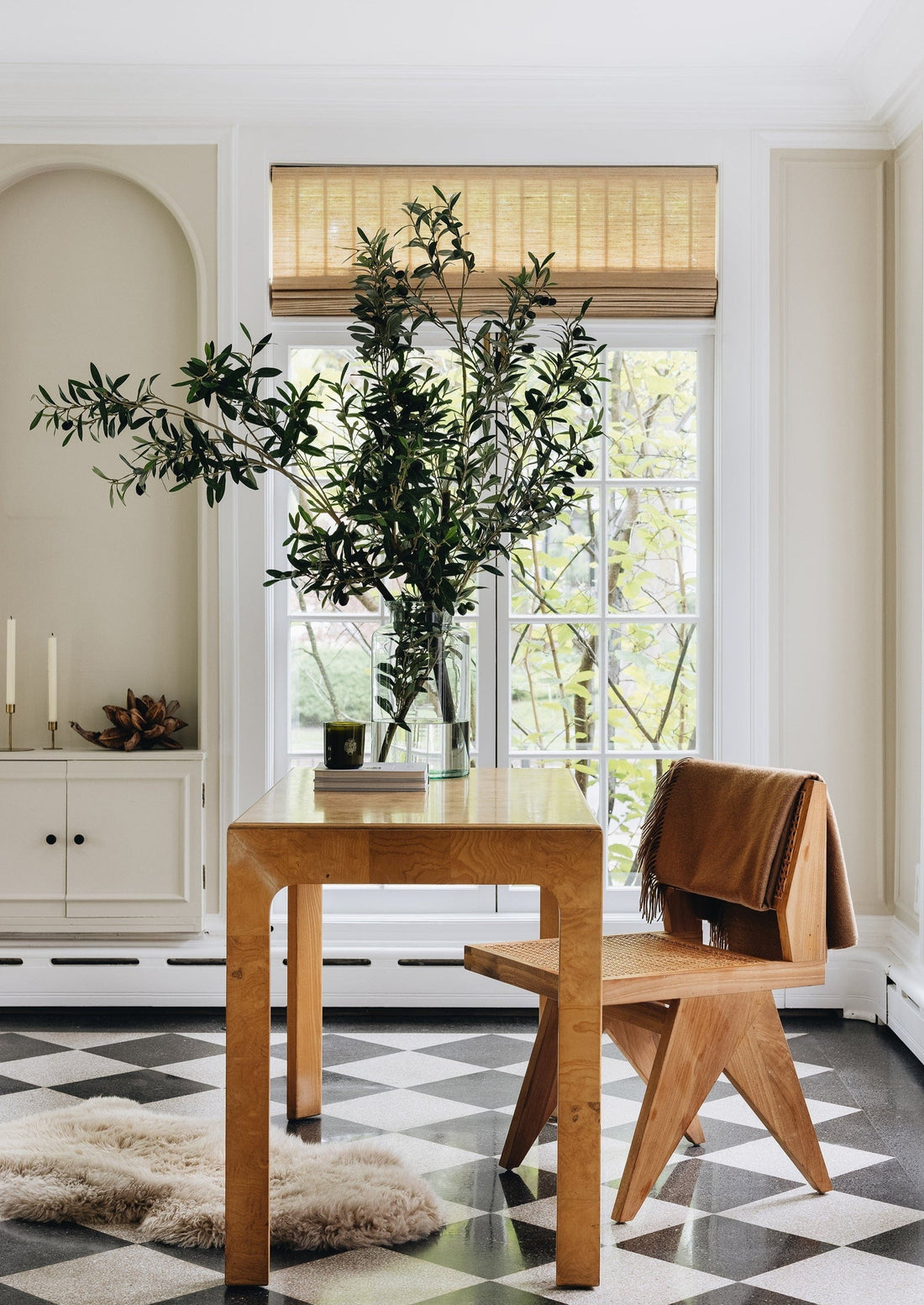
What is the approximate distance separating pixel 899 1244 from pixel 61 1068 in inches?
85.2

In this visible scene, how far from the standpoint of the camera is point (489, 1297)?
2.10 metres

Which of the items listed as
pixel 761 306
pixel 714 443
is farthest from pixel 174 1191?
pixel 761 306

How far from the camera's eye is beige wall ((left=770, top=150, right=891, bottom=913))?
13.0ft

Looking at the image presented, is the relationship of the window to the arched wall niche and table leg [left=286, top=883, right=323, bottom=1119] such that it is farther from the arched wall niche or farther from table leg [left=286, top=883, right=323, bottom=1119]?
table leg [left=286, top=883, right=323, bottom=1119]

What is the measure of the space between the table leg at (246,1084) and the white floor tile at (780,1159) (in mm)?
1078

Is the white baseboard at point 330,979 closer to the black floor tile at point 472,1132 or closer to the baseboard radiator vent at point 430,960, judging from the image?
the baseboard radiator vent at point 430,960

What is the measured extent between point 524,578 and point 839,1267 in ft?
7.75

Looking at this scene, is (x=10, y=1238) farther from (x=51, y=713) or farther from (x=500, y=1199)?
(x=51, y=713)

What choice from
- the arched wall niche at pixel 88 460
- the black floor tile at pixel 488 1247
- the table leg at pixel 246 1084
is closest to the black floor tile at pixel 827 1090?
the black floor tile at pixel 488 1247

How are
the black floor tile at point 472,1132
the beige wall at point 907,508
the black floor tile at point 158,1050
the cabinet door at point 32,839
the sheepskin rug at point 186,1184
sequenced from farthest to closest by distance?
1. the cabinet door at point 32,839
2. the beige wall at point 907,508
3. the black floor tile at point 158,1050
4. the black floor tile at point 472,1132
5. the sheepskin rug at point 186,1184

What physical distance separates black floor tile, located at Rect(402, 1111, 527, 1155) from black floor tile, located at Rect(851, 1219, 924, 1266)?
81 cm

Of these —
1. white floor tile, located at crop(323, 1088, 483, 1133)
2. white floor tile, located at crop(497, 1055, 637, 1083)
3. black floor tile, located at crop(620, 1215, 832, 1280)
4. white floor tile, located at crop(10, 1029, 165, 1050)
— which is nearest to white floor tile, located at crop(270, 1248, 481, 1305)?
black floor tile, located at crop(620, 1215, 832, 1280)

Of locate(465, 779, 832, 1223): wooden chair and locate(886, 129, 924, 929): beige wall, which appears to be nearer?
locate(465, 779, 832, 1223): wooden chair

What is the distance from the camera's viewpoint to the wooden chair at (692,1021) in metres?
2.38
